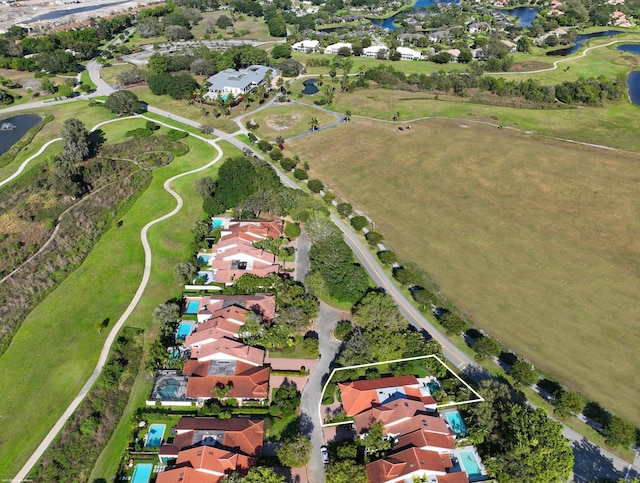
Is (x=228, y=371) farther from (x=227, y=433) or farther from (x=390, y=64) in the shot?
(x=390, y=64)

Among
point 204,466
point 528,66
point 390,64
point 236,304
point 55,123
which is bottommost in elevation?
point 204,466

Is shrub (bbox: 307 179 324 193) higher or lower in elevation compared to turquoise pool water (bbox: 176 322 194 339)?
higher

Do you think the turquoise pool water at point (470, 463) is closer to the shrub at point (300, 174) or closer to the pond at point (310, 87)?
the shrub at point (300, 174)

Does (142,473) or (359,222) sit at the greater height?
(359,222)

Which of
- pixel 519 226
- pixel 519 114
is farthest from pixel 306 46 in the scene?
pixel 519 226

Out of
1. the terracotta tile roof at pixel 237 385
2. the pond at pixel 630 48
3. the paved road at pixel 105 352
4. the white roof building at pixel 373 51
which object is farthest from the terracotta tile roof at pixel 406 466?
the pond at pixel 630 48

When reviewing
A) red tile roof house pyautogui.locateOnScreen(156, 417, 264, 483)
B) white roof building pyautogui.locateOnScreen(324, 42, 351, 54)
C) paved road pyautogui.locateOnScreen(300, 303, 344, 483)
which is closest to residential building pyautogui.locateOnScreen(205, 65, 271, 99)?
white roof building pyautogui.locateOnScreen(324, 42, 351, 54)

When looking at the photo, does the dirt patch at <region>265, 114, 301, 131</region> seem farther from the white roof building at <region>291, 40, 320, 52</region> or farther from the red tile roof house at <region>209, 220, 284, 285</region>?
the white roof building at <region>291, 40, 320, 52</region>
